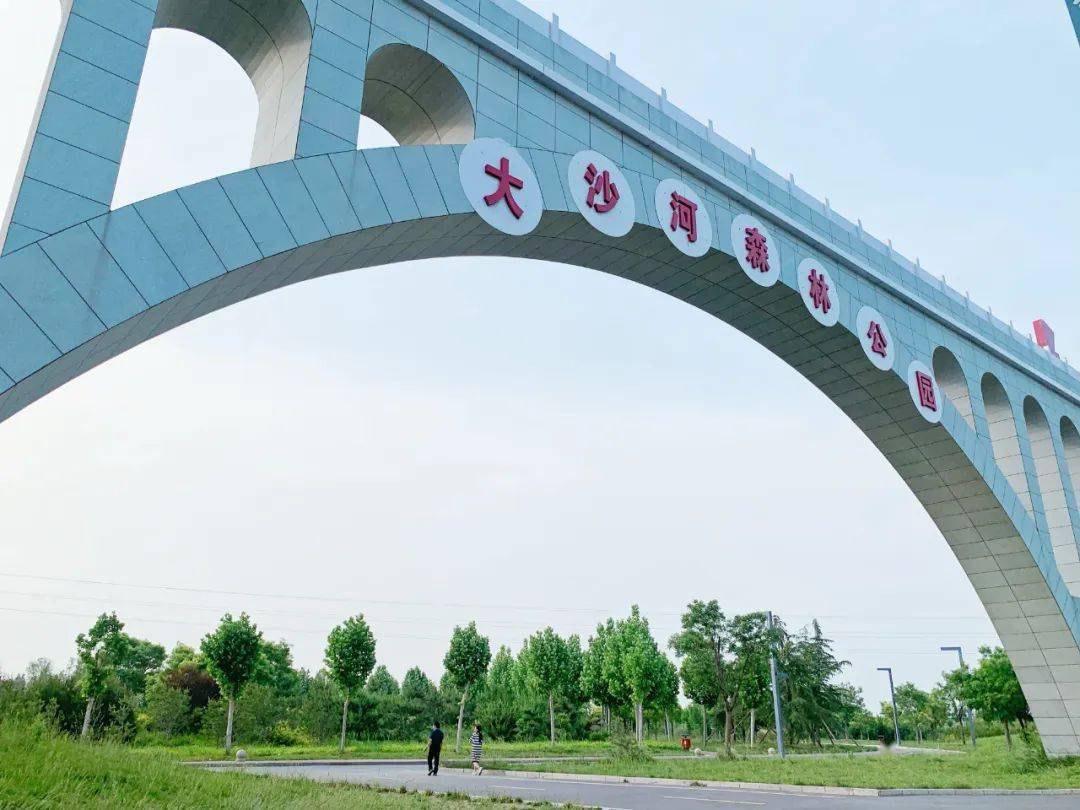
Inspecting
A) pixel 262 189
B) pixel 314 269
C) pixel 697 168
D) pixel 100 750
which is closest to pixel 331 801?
pixel 100 750

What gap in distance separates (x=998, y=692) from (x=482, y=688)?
27.1 metres

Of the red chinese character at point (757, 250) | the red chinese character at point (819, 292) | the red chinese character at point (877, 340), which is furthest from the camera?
the red chinese character at point (877, 340)

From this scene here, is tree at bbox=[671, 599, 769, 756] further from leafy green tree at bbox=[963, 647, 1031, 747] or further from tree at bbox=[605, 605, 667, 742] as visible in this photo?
leafy green tree at bbox=[963, 647, 1031, 747]

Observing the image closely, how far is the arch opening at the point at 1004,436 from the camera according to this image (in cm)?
1748

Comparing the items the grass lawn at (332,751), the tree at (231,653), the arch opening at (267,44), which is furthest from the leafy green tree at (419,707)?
the arch opening at (267,44)

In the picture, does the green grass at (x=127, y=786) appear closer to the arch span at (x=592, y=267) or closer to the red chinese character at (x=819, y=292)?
the arch span at (x=592, y=267)

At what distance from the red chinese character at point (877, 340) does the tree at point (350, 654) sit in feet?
66.0

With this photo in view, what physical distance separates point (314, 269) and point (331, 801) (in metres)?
5.78

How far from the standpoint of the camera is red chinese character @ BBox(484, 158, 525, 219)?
9258mm

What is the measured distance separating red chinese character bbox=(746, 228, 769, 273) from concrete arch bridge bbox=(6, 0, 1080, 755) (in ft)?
0.13

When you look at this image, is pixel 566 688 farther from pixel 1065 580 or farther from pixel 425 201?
pixel 425 201

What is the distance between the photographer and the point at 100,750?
34.1 feet

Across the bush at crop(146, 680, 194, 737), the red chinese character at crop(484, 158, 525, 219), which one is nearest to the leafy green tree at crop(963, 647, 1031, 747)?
the red chinese character at crop(484, 158, 525, 219)

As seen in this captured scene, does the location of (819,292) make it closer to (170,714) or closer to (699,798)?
(699,798)
